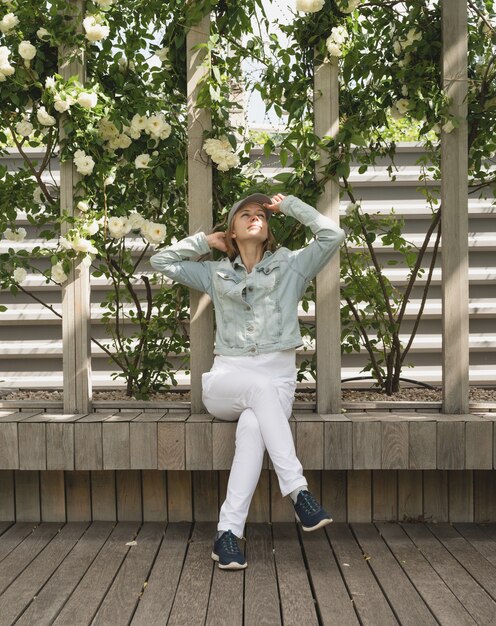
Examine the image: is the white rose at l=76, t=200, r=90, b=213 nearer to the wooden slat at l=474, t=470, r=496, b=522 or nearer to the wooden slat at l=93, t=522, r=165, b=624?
the wooden slat at l=93, t=522, r=165, b=624

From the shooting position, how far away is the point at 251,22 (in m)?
3.20

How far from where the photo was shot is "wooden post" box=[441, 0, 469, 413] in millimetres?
3049

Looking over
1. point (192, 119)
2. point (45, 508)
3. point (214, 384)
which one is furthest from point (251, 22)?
point (45, 508)

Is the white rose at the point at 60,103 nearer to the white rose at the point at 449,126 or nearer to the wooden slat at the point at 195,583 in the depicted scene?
the white rose at the point at 449,126

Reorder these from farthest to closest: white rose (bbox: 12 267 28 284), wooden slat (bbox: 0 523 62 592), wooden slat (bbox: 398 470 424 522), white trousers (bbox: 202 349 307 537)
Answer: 1. white rose (bbox: 12 267 28 284)
2. wooden slat (bbox: 398 470 424 522)
3. white trousers (bbox: 202 349 307 537)
4. wooden slat (bbox: 0 523 62 592)

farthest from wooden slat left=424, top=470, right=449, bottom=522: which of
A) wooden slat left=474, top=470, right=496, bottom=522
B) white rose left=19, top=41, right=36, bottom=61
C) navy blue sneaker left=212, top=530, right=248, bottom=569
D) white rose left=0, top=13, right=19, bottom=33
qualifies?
white rose left=0, top=13, right=19, bottom=33

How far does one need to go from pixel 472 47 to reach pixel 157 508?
86.9 inches

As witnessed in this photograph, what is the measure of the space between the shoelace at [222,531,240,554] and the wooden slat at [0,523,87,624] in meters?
0.53

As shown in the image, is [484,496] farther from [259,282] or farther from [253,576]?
[259,282]

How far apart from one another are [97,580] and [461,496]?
1410mm

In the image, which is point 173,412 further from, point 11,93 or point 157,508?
point 11,93

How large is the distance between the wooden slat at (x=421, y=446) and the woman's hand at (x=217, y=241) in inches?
36.9

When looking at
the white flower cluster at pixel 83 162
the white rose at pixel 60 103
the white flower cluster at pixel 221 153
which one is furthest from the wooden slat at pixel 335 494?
the white rose at pixel 60 103

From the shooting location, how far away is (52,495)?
314cm
